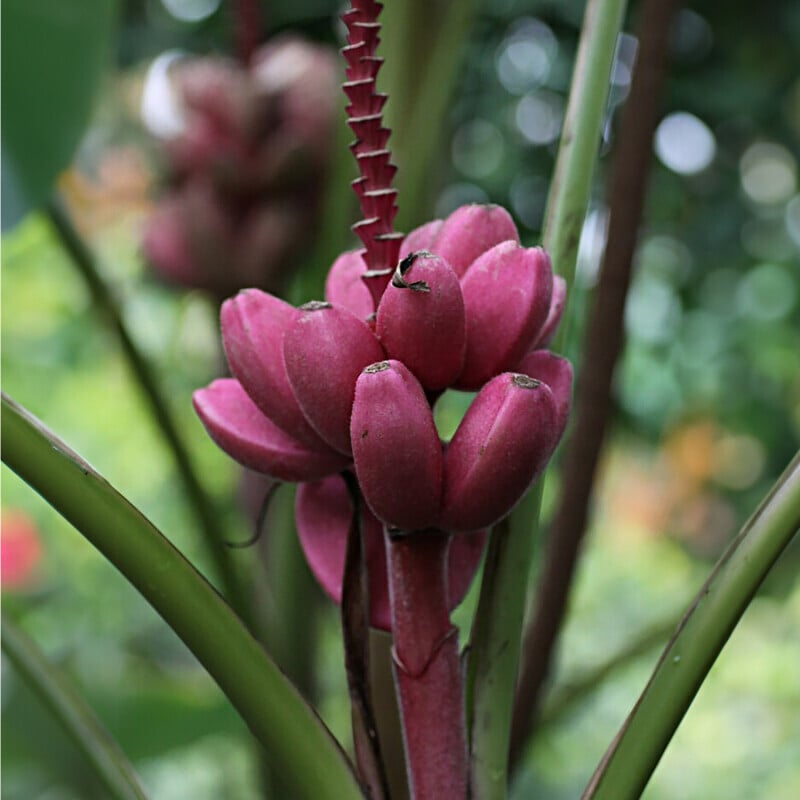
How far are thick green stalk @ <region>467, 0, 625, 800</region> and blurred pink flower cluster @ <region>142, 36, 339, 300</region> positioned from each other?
19.1 inches

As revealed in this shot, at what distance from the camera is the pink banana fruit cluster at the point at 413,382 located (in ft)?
0.95

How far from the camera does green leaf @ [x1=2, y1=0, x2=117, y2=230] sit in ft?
1.75

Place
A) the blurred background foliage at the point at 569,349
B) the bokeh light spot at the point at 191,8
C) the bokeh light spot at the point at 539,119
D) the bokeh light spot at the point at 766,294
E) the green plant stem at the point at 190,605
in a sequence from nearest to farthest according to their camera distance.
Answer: the green plant stem at the point at 190,605, the blurred background foliage at the point at 569,349, the bokeh light spot at the point at 191,8, the bokeh light spot at the point at 539,119, the bokeh light spot at the point at 766,294

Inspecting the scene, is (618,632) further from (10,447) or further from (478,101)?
(10,447)

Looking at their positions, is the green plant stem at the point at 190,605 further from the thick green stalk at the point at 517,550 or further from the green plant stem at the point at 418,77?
the green plant stem at the point at 418,77

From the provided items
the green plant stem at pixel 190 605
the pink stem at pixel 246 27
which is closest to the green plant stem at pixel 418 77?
the pink stem at pixel 246 27

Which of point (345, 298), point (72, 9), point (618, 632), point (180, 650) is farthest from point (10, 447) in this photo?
point (618, 632)

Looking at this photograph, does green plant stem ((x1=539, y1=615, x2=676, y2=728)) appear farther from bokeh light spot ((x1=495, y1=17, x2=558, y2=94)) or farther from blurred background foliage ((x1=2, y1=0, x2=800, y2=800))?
bokeh light spot ((x1=495, y1=17, x2=558, y2=94))

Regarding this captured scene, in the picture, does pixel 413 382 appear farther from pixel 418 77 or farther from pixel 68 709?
pixel 418 77

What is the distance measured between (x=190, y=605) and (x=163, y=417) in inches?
12.6

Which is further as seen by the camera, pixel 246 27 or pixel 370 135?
pixel 246 27

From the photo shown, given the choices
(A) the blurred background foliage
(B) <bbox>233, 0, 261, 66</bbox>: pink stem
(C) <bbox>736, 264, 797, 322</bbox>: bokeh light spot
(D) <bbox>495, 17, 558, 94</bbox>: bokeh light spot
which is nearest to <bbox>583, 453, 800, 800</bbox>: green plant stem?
(A) the blurred background foliage

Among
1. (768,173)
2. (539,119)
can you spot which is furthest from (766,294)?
(539,119)

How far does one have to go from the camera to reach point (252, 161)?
84cm
